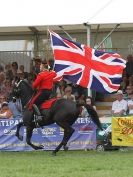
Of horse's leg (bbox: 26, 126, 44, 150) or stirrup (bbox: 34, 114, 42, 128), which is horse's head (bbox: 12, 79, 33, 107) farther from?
horse's leg (bbox: 26, 126, 44, 150)

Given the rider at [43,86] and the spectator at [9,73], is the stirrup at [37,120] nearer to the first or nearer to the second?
the rider at [43,86]

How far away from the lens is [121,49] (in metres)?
22.5

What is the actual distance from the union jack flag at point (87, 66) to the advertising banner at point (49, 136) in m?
1.16

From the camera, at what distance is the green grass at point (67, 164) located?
1042cm

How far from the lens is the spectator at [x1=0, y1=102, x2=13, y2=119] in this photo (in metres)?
16.3

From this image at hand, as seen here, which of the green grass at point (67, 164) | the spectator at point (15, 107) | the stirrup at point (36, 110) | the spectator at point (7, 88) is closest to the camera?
the green grass at point (67, 164)

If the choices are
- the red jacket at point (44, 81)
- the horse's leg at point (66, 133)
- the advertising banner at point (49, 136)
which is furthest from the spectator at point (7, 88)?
the horse's leg at point (66, 133)

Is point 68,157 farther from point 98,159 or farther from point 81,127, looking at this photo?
point 81,127

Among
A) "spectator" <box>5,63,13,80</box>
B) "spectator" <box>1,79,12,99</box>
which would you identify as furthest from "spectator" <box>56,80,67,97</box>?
"spectator" <box>5,63,13,80</box>

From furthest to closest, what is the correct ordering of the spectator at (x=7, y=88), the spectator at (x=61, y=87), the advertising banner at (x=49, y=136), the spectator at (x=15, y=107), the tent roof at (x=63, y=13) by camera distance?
the spectator at (x=7, y=88), the spectator at (x=61, y=87), the spectator at (x=15, y=107), the tent roof at (x=63, y=13), the advertising banner at (x=49, y=136)

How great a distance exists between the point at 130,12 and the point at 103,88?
2779 mm

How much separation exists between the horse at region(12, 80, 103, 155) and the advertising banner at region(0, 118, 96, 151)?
53 centimetres

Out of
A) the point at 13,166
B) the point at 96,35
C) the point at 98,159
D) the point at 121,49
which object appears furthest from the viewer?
the point at 121,49

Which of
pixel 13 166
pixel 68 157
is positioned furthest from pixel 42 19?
pixel 13 166
